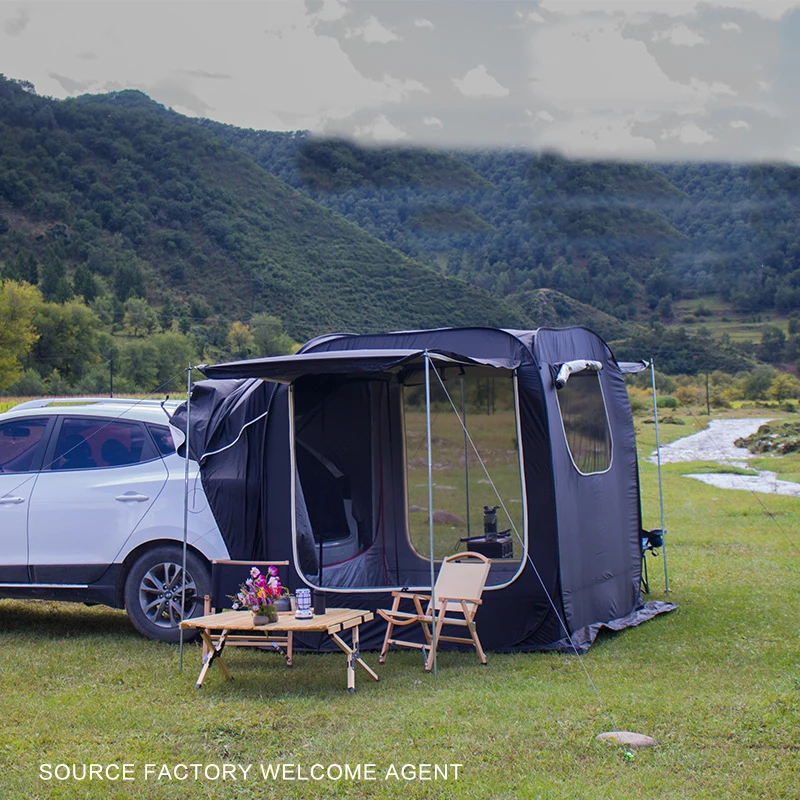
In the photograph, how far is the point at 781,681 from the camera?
19.4 ft

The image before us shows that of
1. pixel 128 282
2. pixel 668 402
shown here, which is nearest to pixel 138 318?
pixel 128 282

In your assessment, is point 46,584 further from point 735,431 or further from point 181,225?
point 181,225

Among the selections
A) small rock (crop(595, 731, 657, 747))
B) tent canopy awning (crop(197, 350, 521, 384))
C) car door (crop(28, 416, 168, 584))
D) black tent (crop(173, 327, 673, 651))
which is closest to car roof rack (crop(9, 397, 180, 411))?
car door (crop(28, 416, 168, 584))

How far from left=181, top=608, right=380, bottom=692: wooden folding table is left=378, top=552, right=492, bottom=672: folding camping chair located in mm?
364

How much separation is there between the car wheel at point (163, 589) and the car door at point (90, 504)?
249 mm

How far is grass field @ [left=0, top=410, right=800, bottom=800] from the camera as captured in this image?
435 cm

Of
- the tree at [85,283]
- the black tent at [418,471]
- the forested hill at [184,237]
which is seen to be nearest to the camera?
Result: the black tent at [418,471]

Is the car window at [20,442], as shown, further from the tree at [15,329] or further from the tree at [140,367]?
the tree at [15,329]

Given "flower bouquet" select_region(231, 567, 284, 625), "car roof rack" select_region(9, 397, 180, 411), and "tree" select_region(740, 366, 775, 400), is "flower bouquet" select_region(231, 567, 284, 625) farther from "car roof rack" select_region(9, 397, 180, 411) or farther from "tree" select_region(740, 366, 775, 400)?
"tree" select_region(740, 366, 775, 400)

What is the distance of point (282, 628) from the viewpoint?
5.89 metres

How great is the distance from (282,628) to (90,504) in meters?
2.14

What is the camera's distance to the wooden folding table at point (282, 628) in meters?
5.90

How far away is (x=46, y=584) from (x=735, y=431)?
121 ft

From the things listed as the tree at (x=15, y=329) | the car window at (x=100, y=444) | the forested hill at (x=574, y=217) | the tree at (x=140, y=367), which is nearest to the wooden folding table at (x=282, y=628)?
the car window at (x=100, y=444)
